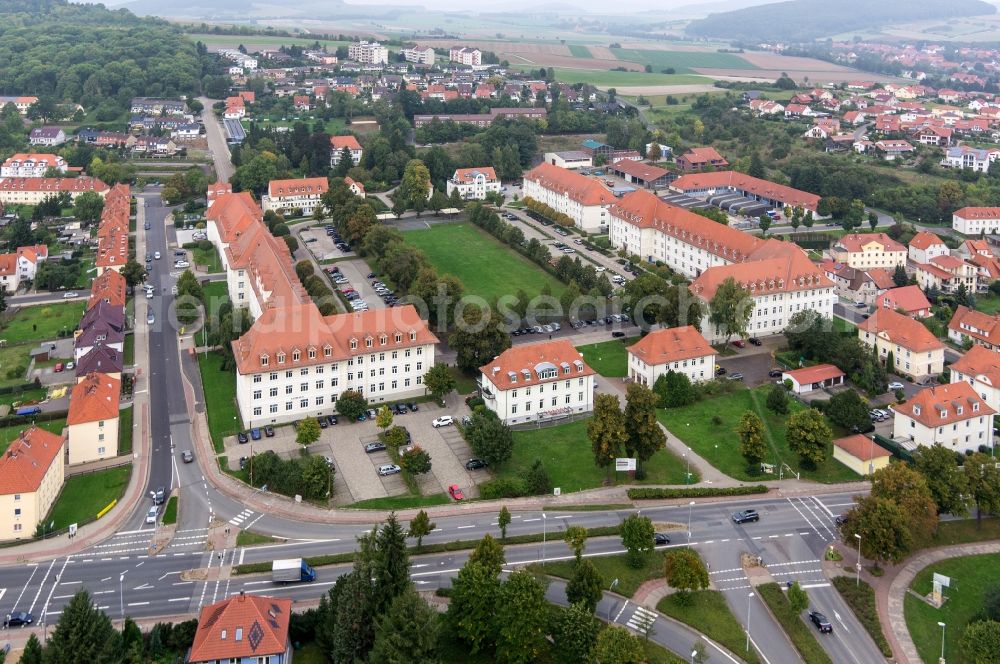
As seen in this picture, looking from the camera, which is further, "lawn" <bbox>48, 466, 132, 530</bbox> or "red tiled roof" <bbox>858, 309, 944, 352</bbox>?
"red tiled roof" <bbox>858, 309, 944, 352</bbox>

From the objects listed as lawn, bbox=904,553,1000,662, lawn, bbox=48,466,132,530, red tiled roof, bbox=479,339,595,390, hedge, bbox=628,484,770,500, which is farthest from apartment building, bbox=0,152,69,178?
lawn, bbox=904,553,1000,662

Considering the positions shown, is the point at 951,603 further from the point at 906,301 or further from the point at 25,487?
the point at 25,487

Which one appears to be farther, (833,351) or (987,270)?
(987,270)

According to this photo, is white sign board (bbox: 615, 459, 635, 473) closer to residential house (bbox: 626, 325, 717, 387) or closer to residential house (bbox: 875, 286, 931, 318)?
residential house (bbox: 626, 325, 717, 387)

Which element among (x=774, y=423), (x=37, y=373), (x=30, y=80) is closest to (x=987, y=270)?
(x=774, y=423)

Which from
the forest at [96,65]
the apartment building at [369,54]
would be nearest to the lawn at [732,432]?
the forest at [96,65]

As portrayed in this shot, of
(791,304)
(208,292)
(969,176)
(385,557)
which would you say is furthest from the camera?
(969,176)

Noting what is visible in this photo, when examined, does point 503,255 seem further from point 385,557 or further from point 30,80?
point 30,80
